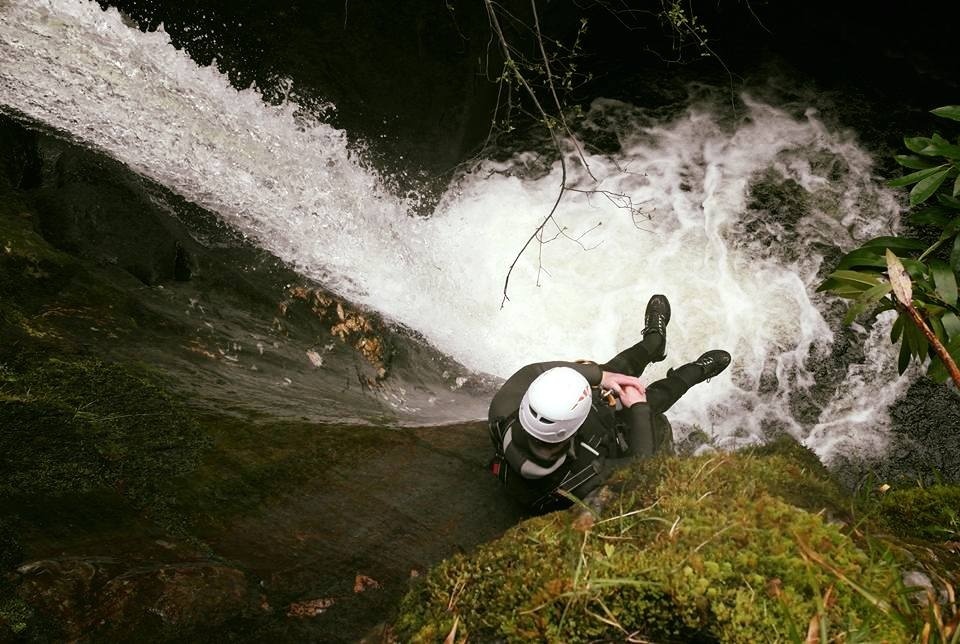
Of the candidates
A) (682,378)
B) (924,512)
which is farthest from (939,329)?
(682,378)

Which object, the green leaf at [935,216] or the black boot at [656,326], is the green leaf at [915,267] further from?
the black boot at [656,326]

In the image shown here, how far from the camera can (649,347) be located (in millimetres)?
5039

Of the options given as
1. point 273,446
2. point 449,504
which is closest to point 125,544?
point 273,446

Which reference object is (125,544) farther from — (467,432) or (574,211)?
(574,211)

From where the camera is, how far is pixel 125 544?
7.73ft

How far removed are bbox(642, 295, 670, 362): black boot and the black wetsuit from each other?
0.87 metres

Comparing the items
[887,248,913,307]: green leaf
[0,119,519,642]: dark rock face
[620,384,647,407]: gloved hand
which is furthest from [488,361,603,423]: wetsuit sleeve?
[887,248,913,307]: green leaf

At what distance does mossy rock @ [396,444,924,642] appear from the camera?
64.7 inches

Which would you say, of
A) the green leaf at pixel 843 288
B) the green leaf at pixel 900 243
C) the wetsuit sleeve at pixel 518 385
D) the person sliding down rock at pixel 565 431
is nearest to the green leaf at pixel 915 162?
the green leaf at pixel 900 243

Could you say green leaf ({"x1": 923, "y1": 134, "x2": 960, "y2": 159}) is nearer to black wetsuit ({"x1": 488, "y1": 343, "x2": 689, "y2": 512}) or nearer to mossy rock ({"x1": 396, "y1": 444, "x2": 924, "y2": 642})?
mossy rock ({"x1": 396, "y1": 444, "x2": 924, "y2": 642})

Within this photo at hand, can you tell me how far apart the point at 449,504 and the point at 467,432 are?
2.63ft

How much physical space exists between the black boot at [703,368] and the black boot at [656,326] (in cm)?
21

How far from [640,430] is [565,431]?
0.77m

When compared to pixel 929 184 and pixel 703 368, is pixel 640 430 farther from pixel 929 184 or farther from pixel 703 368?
pixel 929 184
